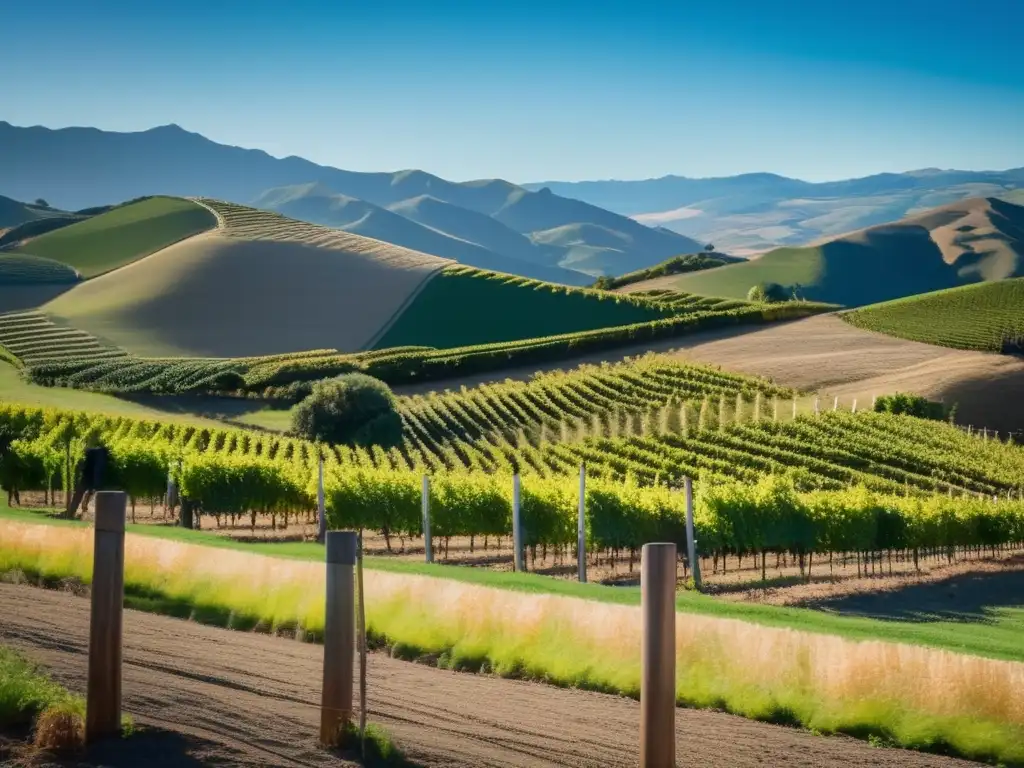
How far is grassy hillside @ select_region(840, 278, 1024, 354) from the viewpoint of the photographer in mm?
78000

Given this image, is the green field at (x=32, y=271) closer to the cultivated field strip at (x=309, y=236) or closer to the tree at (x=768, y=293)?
the cultivated field strip at (x=309, y=236)

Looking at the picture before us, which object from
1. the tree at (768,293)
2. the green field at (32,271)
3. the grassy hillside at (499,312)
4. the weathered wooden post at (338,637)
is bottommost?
the weathered wooden post at (338,637)

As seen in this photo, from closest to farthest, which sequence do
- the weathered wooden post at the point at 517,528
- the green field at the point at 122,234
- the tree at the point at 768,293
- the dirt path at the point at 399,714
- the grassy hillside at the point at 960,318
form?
the dirt path at the point at 399,714, the weathered wooden post at the point at 517,528, the grassy hillside at the point at 960,318, the green field at the point at 122,234, the tree at the point at 768,293

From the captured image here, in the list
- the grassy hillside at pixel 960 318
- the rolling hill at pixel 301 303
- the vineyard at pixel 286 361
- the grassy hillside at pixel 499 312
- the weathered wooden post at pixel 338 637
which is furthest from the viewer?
the grassy hillside at pixel 499 312

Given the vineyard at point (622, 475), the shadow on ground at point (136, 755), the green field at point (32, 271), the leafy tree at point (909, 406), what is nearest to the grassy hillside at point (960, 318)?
the leafy tree at point (909, 406)

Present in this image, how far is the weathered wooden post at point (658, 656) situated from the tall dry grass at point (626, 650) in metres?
3.53

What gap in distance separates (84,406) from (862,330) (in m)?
46.5

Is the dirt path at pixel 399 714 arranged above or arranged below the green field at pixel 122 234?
below

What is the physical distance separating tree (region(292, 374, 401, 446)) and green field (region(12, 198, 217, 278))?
5880 centimetres

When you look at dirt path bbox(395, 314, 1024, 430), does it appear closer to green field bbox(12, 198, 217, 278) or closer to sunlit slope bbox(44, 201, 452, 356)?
sunlit slope bbox(44, 201, 452, 356)

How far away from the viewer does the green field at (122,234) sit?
115 metres

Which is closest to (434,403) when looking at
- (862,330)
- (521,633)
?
(862,330)

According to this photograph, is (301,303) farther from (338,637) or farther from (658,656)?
(658,656)

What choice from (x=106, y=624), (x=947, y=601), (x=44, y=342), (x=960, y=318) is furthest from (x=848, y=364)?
(x=106, y=624)
